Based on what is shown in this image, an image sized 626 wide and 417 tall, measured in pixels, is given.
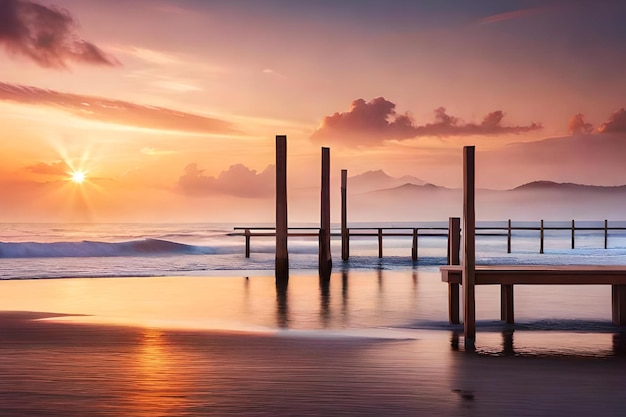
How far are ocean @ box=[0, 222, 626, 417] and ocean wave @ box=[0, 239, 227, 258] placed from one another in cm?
1754

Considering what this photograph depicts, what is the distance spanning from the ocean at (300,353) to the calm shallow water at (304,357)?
0.02 metres

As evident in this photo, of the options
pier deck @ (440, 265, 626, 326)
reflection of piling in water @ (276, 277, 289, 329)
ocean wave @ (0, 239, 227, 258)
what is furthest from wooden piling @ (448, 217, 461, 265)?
ocean wave @ (0, 239, 227, 258)

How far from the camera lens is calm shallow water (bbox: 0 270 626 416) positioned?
604cm

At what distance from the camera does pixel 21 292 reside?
16031 millimetres

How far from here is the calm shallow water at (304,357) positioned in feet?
19.8

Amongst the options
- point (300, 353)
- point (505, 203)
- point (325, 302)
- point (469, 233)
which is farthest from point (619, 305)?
point (505, 203)

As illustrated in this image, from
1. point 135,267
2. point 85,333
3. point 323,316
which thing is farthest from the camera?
point 135,267

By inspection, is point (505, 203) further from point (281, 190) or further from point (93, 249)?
point (281, 190)

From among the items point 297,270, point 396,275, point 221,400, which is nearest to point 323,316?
point 221,400

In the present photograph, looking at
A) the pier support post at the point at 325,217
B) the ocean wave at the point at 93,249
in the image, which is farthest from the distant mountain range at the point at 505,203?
the pier support post at the point at 325,217

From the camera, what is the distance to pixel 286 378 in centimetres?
699

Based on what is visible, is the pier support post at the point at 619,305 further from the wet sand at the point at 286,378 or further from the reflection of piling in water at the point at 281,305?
the reflection of piling in water at the point at 281,305

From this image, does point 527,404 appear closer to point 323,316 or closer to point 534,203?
point 323,316

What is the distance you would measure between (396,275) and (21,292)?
9.47 m
